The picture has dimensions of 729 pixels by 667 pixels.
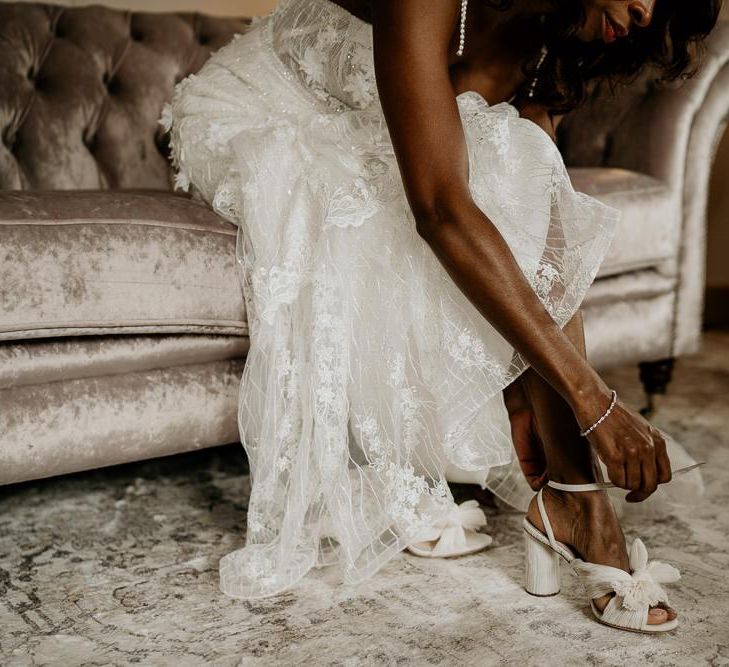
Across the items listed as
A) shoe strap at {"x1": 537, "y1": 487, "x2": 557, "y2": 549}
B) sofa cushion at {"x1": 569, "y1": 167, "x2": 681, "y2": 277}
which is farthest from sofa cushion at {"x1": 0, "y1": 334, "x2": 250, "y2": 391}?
sofa cushion at {"x1": 569, "y1": 167, "x2": 681, "y2": 277}

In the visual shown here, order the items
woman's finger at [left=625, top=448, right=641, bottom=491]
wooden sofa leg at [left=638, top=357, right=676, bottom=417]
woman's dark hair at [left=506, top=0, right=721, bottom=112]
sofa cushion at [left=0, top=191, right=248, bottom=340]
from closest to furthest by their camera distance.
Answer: woman's finger at [left=625, top=448, right=641, bottom=491]
sofa cushion at [left=0, top=191, right=248, bottom=340]
woman's dark hair at [left=506, top=0, right=721, bottom=112]
wooden sofa leg at [left=638, top=357, right=676, bottom=417]

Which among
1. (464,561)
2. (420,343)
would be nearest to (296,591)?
(464,561)

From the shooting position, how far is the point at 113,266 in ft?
3.80

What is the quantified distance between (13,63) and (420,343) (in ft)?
4.03

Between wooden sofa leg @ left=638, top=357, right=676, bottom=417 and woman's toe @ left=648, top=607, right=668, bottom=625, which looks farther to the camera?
wooden sofa leg @ left=638, top=357, right=676, bottom=417

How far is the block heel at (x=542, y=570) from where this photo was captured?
1024 mm

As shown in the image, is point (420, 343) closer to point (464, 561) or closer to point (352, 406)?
point (352, 406)

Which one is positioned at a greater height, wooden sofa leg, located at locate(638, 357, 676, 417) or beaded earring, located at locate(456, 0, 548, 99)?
beaded earring, located at locate(456, 0, 548, 99)

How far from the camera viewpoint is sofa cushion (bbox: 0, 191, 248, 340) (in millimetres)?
1109

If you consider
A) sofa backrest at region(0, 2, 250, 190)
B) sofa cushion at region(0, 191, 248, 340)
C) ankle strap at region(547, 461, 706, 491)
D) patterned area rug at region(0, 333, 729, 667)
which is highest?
sofa backrest at region(0, 2, 250, 190)

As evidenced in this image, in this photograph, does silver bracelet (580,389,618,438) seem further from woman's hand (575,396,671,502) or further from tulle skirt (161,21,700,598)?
tulle skirt (161,21,700,598)

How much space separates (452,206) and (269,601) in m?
0.52

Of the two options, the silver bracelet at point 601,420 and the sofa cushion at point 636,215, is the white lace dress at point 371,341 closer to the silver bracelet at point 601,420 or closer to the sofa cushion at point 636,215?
the silver bracelet at point 601,420

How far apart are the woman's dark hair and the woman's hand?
555 mm
